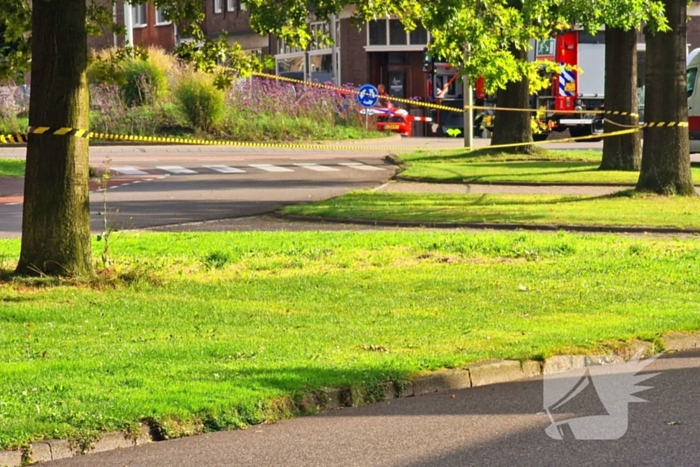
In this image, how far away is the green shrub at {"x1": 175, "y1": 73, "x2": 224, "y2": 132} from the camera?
41.2 meters

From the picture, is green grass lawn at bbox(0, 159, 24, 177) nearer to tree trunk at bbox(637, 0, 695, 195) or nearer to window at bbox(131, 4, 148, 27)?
tree trunk at bbox(637, 0, 695, 195)

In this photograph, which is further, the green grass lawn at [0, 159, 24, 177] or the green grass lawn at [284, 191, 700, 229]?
the green grass lawn at [0, 159, 24, 177]

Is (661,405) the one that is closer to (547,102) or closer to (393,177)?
(393,177)

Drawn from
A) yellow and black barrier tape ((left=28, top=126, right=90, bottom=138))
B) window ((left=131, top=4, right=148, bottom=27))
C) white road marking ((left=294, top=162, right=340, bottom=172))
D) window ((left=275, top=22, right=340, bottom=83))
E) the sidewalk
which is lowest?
white road marking ((left=294, top=162, right=340, bottom=172))

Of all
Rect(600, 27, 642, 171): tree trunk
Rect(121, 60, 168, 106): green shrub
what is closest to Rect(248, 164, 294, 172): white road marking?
Rect(600, 27, 642, 171): tree trunk

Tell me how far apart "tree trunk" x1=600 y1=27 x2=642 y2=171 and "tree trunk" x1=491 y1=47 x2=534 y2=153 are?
17.0ft

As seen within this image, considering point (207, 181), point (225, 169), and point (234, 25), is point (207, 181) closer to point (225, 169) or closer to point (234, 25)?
point (225, 169)

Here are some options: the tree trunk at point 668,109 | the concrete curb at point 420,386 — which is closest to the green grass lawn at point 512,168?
the tree trunk at point 668,109

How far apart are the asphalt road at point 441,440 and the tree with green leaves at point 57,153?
5.19m

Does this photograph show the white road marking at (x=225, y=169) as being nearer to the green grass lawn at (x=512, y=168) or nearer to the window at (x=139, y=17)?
the green grass lawn at (x=512, y=168)

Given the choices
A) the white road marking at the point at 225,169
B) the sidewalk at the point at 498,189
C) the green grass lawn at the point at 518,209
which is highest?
the green grass lawn at the point at 518,209

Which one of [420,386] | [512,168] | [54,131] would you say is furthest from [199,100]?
[420,386]

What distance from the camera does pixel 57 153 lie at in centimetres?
1255

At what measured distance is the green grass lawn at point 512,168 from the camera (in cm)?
2669
